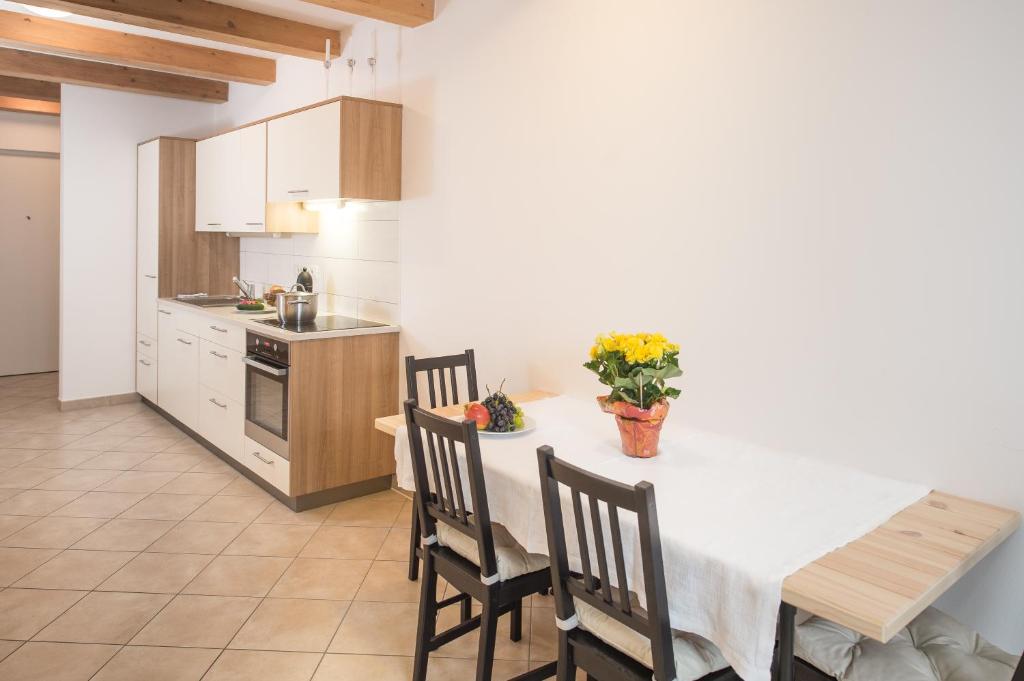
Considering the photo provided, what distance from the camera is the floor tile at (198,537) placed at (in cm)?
333

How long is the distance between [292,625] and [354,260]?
7.24 feet

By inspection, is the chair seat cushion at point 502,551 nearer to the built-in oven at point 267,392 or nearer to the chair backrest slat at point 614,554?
the chair backrest slat at point 614,554

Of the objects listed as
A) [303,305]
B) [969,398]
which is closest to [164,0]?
[303,305]

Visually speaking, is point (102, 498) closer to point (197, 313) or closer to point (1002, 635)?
point (197, 313)

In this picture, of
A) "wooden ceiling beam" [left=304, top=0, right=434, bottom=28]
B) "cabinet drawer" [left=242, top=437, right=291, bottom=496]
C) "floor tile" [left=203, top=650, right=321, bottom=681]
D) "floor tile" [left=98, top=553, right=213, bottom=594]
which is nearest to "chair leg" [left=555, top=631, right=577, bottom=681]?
"floor tile" [left=203, top=650, right=321, bottom=681]

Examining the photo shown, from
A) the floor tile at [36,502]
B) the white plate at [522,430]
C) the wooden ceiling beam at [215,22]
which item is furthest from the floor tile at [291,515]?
the wooden ceiling beam at [215,22]

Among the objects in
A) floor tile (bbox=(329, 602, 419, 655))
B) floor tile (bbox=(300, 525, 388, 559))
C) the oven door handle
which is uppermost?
the oven door handle

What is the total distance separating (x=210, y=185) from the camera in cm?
524

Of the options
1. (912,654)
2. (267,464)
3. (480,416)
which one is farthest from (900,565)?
(267,464)

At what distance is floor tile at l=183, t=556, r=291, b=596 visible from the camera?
2.95 metres

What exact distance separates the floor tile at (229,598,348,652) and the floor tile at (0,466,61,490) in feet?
6.98

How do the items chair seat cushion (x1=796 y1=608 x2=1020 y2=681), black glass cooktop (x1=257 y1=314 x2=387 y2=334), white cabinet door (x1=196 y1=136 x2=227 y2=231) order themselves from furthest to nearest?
white cabinet door (x1=196 y1=136 x2=227 y2=231) < black glass cooktop (x1=257 y1=314 x2=387 y2=334) < chair seat cushion (x1=796 y1=608 x2=1020 y2=681)

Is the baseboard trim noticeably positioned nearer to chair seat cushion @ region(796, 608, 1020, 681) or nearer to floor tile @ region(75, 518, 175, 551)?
floor tile @ region(75, 518, 175, 551)

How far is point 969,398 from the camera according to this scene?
6.22 feet
